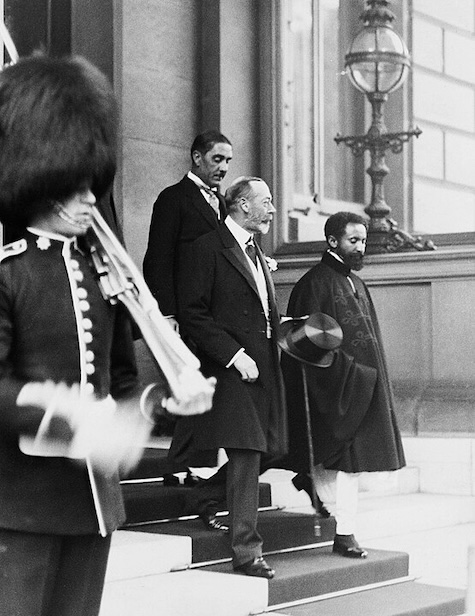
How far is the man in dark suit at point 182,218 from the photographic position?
22.4 ft

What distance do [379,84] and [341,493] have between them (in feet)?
12.8

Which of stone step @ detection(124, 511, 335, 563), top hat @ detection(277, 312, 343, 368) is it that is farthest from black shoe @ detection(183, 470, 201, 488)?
top hat @ detection(277, 312, 343, 368)

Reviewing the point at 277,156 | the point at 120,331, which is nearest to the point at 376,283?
the point at 277,156

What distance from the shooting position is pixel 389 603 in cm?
596

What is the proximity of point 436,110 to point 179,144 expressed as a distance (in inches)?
92.7

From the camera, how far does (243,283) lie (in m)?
5.94

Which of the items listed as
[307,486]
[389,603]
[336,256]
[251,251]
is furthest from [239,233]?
[389,603]

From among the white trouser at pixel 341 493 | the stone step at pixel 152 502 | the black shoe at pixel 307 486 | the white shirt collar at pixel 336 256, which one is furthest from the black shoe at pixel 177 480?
the white shirt collar at pixel 336 256

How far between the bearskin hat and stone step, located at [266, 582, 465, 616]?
322 centimetres

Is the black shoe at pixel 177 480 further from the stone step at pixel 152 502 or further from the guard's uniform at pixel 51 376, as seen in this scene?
the guard's uniform at pixel 51 376

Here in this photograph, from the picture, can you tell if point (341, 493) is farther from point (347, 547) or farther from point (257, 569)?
point (257, 569)

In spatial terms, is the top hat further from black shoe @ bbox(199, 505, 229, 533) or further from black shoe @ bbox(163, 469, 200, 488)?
black shoe @ bbox(163, 469, 200, 488)

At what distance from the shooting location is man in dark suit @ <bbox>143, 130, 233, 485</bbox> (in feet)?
22.4

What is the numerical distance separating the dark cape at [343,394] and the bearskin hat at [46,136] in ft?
12.4
